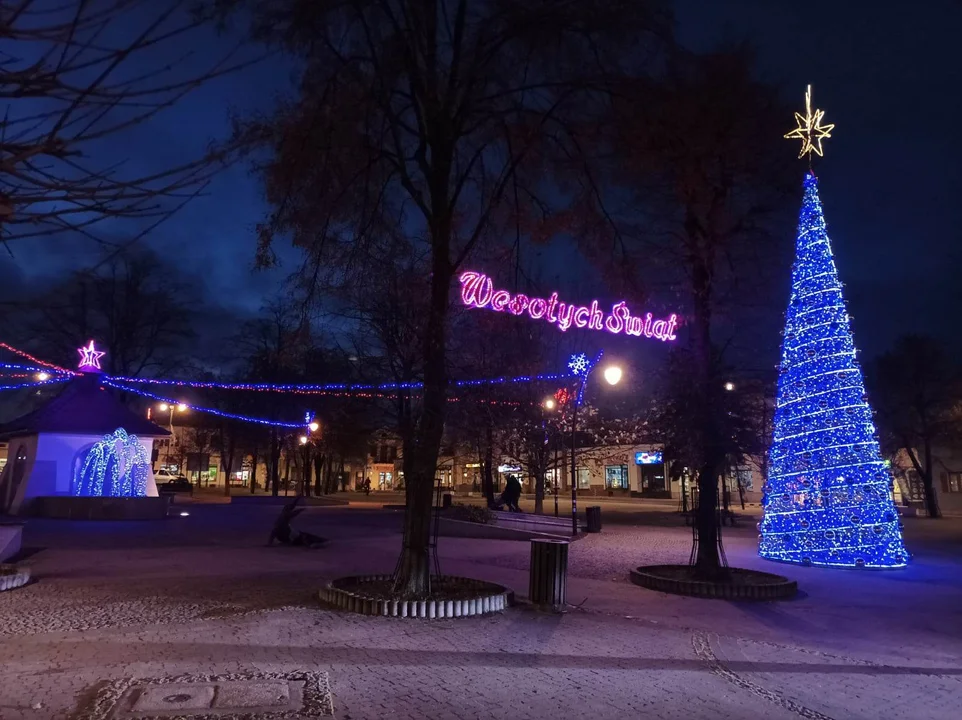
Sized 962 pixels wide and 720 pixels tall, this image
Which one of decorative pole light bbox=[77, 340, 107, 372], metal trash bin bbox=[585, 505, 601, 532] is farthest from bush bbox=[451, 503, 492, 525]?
decorative pole light bbox=[77, 340, 107, 372]

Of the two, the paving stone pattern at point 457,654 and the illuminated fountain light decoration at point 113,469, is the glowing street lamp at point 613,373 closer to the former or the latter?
the paving stone pattern at point 457,654

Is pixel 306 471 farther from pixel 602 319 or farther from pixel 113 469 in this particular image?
pixel 602 319

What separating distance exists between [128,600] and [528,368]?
15161mm

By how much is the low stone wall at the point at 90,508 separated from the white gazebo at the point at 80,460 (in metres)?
0.03

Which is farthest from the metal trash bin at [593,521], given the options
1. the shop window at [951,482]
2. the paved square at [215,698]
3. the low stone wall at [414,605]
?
the shop window at [951,482]

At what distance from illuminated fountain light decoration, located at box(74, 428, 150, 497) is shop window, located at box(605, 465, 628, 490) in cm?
4323

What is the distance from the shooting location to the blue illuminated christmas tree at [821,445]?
15016 mm

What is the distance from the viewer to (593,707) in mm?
5527

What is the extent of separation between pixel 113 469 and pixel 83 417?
7.00ft

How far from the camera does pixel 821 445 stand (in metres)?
15.5

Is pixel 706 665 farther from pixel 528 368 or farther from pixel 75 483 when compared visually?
pixel 75 483

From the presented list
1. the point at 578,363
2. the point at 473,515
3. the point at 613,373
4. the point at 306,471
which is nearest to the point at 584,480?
the point at 306,471

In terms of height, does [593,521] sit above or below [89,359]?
below

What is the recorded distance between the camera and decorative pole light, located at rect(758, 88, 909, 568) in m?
15.0
